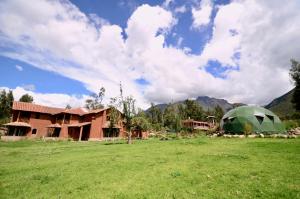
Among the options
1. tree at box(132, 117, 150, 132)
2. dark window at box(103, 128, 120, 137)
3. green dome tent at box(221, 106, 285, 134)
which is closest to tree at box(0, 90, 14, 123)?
dark window at box(103, 128, 120, 137)

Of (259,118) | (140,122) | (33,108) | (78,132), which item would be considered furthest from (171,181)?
(33,108)

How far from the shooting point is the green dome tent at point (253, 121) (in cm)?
3900

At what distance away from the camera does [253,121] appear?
39.2 meters

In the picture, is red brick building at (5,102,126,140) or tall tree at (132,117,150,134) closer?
tall tree at (132,117,150,134)

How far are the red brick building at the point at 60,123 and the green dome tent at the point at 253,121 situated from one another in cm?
2635

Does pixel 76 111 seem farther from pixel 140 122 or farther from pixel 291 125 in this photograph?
pixel 291 125

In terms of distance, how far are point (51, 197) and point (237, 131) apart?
Answer: 3714 cm

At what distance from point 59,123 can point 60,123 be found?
0.49 metres

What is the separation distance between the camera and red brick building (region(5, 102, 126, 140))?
5300 centimetres

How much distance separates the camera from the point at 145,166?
43.6 feet

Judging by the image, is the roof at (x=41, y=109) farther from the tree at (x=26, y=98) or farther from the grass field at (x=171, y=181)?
the tree at (x=26, y=98)

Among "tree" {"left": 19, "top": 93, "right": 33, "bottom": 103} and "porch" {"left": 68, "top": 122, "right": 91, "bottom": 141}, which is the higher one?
"tree" {"left": 19, "top": 93, "right": 33, "bottom": 103}

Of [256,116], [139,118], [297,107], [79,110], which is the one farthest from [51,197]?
[297,107]

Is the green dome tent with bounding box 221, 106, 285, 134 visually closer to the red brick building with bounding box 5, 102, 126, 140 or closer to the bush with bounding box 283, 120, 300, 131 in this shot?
the bush with bounding box 283, 120, 300, 131
